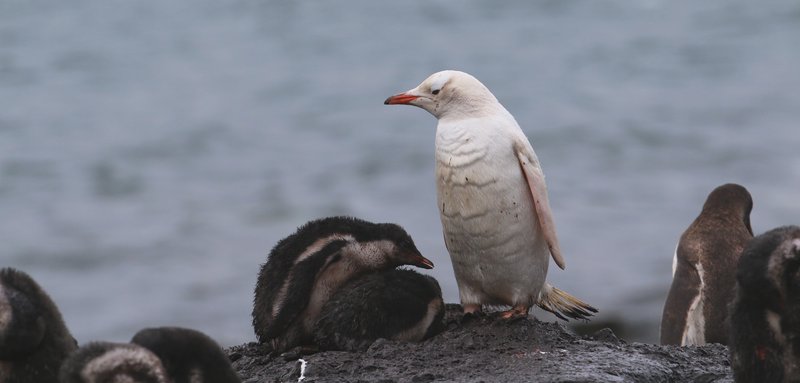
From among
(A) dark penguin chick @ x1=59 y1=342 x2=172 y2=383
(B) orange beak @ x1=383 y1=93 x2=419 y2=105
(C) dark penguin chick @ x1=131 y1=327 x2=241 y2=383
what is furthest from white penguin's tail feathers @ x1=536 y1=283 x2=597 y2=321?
(A) dark penguin chick @ x1=59 y1=342 x2=172 y2=383

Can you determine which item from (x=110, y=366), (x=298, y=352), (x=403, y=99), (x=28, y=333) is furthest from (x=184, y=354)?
(x=403, y=99)

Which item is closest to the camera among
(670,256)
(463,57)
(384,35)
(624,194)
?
(670,256)

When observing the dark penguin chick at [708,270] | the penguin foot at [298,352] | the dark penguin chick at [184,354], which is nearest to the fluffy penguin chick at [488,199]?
the penguin foot at [298,352]

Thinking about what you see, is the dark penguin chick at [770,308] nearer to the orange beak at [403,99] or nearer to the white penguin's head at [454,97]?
the white penguin's head at [454,97]

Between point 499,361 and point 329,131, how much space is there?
12.3 metres

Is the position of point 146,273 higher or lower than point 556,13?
lower

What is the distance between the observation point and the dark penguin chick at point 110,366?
413cm

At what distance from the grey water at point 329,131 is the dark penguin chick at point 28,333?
642 cm

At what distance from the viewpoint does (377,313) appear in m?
5.65

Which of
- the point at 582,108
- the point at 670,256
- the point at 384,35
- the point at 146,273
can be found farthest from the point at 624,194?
the point at 384,35

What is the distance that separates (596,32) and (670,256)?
1016 centimetres

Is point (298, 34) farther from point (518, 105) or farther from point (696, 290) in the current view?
point (696, 290)

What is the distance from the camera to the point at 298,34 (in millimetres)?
22281

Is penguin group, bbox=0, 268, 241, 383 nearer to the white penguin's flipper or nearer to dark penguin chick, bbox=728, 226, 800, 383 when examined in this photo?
dark penguin chick, bbox=728, 226, 800, 383
